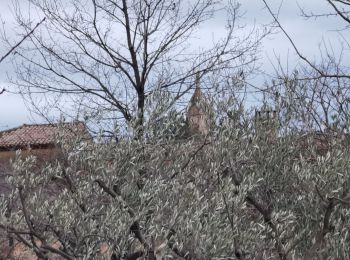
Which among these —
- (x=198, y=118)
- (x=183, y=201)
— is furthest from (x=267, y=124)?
(x=183, y=201)

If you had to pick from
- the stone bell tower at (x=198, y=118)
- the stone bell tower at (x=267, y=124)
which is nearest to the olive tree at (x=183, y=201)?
the stone bell tower at (x=267, y=124)

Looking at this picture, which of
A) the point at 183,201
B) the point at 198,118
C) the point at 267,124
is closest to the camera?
the point at 183,201

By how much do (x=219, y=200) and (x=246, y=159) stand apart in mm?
452

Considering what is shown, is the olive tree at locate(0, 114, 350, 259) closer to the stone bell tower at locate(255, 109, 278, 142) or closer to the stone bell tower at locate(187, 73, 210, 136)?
the stone bell tower at locate(255, 109, 278, 142)

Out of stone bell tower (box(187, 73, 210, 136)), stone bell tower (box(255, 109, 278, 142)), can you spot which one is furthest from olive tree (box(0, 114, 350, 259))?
stone bell tower (box(187, 73, 210, 136))

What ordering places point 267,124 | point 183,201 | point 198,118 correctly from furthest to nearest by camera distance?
point 198,118
point 267,124
point 183,201

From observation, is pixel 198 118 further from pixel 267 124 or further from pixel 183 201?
pixel 183 201

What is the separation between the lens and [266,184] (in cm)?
329

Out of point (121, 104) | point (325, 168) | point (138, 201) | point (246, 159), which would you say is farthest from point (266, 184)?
point (121, 104)

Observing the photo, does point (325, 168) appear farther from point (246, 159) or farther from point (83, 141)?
point (83, 141)

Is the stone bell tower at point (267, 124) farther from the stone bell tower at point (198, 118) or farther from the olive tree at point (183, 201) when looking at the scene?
the stone bell tower at point (198, 118)

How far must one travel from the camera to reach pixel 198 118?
385cm

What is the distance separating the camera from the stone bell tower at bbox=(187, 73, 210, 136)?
3.65 meters

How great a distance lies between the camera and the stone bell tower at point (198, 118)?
12.0 ft
